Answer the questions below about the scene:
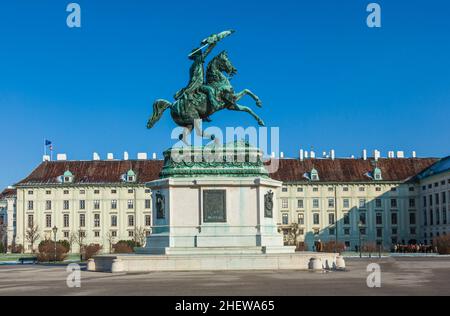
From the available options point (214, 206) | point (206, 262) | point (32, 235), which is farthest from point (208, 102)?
point (32, 235)

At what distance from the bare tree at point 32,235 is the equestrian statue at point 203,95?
267ft

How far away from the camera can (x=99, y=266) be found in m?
36.7

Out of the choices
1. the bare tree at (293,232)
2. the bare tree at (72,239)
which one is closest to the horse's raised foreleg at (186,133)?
the bare tree at (293,232)

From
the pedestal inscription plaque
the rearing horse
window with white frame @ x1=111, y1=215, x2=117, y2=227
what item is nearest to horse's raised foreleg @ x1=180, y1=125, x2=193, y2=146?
the rearing horse

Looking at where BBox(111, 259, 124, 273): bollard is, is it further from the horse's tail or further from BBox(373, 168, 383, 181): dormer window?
BBox(373, 168, 383, 181): dormer window

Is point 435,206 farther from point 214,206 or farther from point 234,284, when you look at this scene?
point 234,284

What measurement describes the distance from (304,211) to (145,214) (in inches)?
1036

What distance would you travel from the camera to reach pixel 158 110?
4025 centimetres

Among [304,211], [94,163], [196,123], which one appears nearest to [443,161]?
[304,211]

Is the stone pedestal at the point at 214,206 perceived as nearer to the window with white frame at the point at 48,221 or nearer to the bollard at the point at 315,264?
the bollard at the point at 315,264

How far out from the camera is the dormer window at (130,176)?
122250 mm

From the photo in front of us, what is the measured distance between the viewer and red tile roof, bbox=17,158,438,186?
122250 mm
